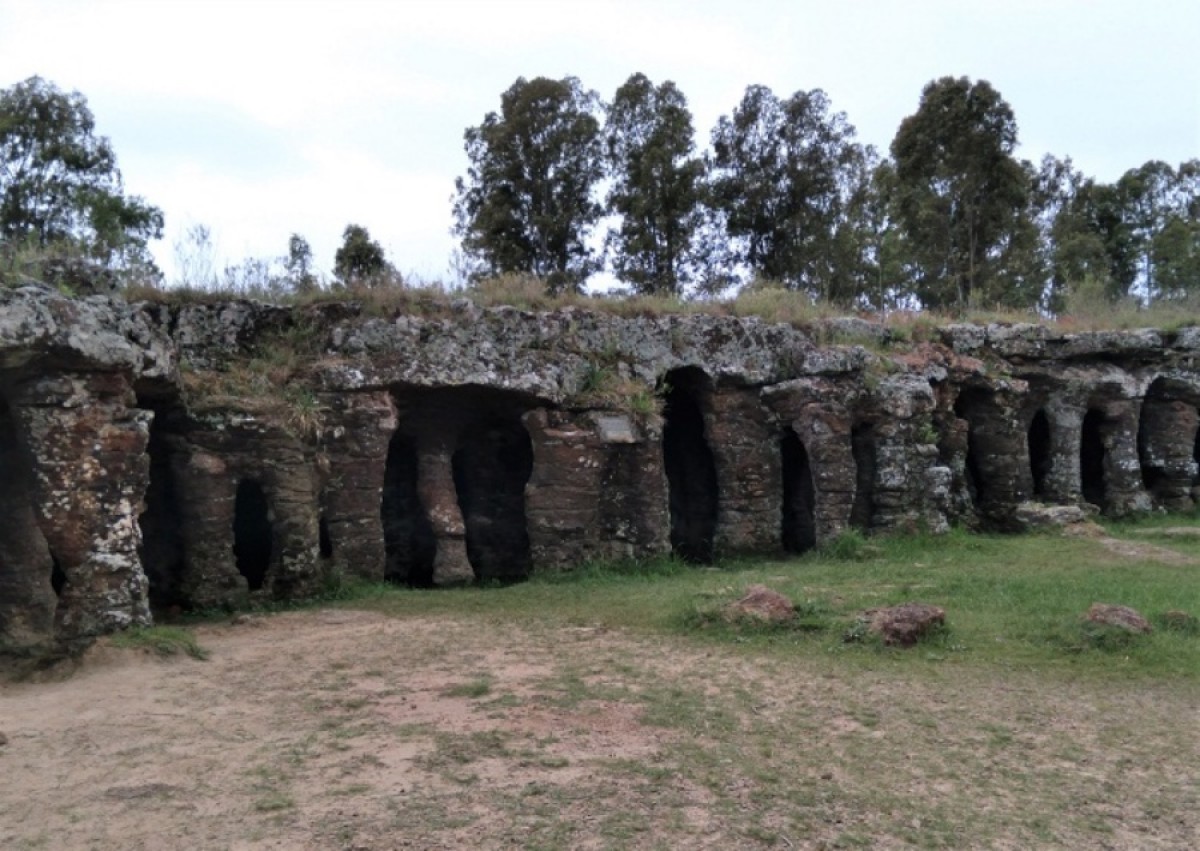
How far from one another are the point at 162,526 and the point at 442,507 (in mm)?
3762

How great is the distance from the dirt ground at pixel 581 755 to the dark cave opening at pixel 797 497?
27.4 ft

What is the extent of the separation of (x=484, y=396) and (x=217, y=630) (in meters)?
5.45

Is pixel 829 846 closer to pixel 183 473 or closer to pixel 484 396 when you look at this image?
pixel 183 473

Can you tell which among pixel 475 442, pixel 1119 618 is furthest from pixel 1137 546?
pixel 475 442

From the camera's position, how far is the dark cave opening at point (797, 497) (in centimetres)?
1748

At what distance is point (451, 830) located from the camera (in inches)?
205

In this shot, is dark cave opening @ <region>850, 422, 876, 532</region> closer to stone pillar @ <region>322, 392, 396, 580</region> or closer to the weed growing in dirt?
stone pillar @ <region>322, 392, 396, 580</region>

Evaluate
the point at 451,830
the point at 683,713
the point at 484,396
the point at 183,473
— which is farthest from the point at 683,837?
the point at 484,396

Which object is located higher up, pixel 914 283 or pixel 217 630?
pixel 914 283

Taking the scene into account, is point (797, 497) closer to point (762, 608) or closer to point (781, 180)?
point (762, 608)

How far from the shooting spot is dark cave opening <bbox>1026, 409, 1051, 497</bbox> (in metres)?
20.3

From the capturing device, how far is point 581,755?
6.45m

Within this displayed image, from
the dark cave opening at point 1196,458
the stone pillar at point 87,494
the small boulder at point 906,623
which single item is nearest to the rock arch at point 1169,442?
the dark cave opening at point 1196,458

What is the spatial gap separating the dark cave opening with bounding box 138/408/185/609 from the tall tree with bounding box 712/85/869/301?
2057cm
